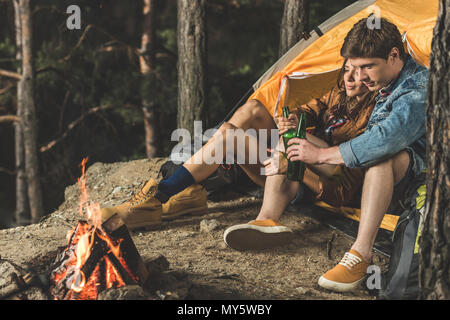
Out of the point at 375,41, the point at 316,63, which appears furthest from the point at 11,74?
the point at 375,41

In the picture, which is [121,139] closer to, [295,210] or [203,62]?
[203,62]

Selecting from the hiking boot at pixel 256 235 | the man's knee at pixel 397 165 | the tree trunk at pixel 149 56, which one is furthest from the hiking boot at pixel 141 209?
the tree trunk at pixel 149 56

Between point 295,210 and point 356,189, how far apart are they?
786 mm

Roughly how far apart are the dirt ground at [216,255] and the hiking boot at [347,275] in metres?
0.05

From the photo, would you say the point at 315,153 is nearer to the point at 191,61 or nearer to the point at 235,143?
the point at 235,143

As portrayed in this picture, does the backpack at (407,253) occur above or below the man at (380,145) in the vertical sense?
below

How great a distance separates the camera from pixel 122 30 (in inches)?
329

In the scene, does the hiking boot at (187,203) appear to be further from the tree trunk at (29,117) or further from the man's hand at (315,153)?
the tree trunk at (29,117)

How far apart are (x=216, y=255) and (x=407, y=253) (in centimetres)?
112

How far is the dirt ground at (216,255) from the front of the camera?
2.54 m

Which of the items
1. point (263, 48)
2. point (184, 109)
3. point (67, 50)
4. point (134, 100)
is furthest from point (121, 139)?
point (184, 109)

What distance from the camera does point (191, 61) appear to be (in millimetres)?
4777

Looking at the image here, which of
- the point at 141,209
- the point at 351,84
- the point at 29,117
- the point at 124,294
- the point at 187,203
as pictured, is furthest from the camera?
the point at 29,117

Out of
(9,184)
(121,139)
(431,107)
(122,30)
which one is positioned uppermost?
(122,30)
